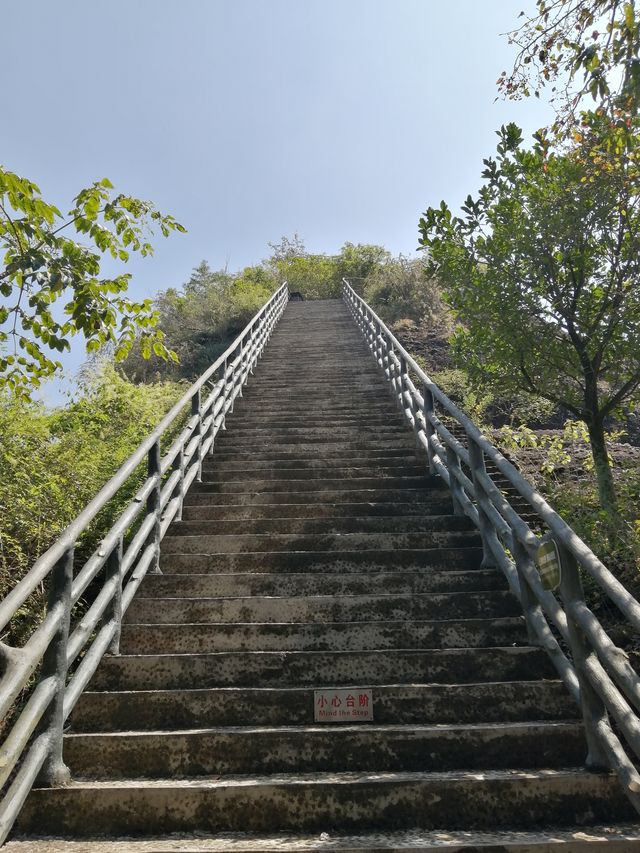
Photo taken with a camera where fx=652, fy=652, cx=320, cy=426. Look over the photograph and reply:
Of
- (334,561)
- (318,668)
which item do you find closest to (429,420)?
(334,561)

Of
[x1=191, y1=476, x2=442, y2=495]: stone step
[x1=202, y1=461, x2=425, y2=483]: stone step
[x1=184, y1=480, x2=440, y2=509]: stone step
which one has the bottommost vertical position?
[x1=184, y1=480, x2=440, y2=509]: stone step

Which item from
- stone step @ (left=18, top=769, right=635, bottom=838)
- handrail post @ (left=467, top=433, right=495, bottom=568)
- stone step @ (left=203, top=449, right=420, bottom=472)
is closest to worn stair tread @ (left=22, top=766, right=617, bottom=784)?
stone step @ (left=18, top=769, right=635, bottom=838)

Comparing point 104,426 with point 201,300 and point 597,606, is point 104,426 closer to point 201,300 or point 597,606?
point 597,606

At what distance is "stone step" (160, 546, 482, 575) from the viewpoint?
15.8ft

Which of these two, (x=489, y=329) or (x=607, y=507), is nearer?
(x=607, y=507)

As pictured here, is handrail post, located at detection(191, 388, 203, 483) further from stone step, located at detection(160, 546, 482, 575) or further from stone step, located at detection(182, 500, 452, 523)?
stone step, located at detection(160, 546, 482, 575)

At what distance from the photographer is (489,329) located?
7.14 meters

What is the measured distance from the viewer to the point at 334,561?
15.9 feet

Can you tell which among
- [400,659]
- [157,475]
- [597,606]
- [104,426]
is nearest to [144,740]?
[400,659]

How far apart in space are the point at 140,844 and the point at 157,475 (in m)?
2.61

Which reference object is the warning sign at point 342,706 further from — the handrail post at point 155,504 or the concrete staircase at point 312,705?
the handrail post at point 155,504

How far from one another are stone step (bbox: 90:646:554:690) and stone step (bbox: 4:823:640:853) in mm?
952

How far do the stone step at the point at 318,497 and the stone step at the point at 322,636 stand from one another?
6.39 feet

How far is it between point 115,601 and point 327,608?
131 centimetres
